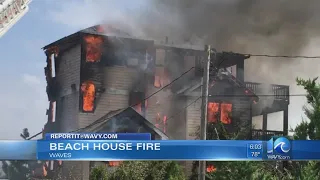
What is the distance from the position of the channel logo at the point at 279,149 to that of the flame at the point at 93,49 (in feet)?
46.6

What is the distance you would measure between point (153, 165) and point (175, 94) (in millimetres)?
8364

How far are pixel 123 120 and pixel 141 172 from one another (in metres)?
5.50

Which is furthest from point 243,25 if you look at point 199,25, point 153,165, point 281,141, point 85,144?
point 85,144

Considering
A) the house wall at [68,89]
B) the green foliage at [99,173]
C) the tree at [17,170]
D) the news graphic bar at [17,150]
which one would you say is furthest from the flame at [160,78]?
the news graphic bar at [17,150]

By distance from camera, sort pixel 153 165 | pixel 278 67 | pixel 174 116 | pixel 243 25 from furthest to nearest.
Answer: pixel 278 67, pixel 243 25, pixel 174 116, pixel 153 165

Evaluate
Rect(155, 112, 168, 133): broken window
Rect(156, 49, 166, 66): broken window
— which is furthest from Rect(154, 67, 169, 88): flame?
Rect(155, 112, 168, 133): broken window

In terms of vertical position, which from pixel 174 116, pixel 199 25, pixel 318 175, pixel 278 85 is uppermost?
pixel 199 25

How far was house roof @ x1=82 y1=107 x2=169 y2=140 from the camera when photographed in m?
26.0

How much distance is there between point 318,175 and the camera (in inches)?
581

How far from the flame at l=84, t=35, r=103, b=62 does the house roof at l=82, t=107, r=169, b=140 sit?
3.07m

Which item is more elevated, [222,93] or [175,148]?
[222,93]

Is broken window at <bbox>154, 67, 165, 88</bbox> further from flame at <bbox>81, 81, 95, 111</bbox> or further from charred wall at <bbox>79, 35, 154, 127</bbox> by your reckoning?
flame at <bbox>81, 81, 95, 111</bbox>

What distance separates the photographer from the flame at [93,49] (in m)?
→ 27.1

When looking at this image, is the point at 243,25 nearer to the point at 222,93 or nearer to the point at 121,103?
the point at 222,93
